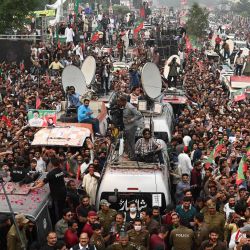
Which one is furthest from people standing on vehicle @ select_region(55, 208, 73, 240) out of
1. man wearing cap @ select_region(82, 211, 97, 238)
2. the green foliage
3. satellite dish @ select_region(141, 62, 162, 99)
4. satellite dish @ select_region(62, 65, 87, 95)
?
the green foliage

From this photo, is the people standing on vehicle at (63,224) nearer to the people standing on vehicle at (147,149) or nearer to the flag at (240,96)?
the people standing on vehicle at (147,149)

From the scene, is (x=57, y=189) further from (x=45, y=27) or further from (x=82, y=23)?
(x=82, y=23)

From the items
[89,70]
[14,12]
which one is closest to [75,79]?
[89,70]

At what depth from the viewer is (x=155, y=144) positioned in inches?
503

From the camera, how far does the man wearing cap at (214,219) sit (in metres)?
10.6

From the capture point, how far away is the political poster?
16.6m

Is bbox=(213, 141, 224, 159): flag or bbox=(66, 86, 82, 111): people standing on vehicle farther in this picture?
bbox=(66, 86, 82, 111): people standing on vehicle

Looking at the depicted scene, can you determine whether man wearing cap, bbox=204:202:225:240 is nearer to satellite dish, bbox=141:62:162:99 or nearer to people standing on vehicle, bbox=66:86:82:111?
satellite dish, bbox=141:62:162:99

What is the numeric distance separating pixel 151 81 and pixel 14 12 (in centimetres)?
2308

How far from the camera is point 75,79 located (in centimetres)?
1956

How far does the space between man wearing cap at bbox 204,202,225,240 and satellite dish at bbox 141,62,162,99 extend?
7531 millimetres

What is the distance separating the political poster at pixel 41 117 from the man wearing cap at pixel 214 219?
6.54 metres

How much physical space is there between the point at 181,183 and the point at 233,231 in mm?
2395

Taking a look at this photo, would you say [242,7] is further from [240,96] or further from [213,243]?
[213,243]
